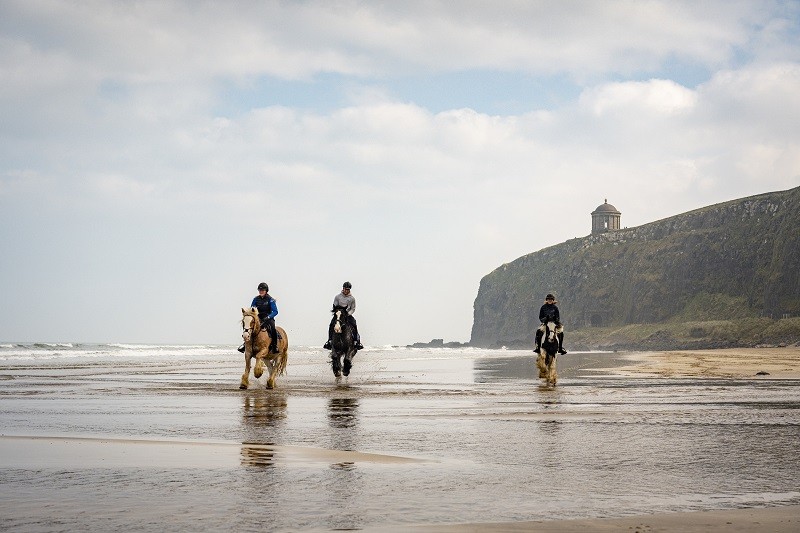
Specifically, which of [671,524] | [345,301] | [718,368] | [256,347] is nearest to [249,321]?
[256,347]

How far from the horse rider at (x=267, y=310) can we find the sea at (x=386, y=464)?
611 cm

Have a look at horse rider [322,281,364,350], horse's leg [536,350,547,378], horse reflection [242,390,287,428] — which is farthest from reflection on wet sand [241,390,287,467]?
horse's leg [536,350,547,378]

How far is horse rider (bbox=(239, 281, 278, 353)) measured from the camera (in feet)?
72.1

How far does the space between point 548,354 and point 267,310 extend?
7.95 metres

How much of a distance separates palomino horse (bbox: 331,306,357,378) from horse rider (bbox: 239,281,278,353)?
394 cm

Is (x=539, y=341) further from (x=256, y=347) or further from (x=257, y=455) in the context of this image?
(x=257, y=455)

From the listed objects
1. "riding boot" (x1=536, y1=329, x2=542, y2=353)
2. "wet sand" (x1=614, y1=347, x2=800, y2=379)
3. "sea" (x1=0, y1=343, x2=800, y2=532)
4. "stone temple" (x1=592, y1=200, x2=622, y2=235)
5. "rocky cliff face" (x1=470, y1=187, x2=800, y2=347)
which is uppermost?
"stone temple" (x1=592, y1=200, x2=622, y2=235)

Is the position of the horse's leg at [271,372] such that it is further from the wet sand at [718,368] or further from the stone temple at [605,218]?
the stone temple at [605,218]

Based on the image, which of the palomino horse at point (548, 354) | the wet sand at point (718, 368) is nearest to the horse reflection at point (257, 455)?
the palomino horse at point (548, 354)

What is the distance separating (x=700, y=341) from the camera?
4299 inches

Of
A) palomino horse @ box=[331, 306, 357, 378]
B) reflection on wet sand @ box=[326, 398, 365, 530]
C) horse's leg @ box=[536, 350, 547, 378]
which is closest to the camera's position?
reflection on wet sand @ box=[326, 398, 365, 530]

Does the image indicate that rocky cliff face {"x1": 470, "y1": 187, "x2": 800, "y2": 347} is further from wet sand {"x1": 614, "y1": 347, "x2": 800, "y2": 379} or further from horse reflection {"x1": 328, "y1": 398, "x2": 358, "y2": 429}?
horse reflection {"x1": 328, "y1": 398, "x2": 358, "y2": 429}

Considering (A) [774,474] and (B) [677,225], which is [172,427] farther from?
(B) [677,225]

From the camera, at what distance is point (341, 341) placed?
26188 millimetres
